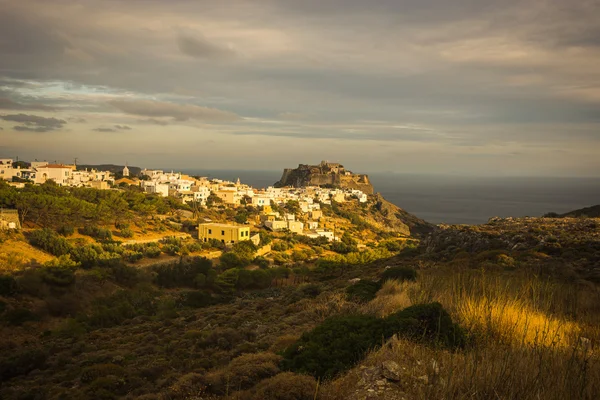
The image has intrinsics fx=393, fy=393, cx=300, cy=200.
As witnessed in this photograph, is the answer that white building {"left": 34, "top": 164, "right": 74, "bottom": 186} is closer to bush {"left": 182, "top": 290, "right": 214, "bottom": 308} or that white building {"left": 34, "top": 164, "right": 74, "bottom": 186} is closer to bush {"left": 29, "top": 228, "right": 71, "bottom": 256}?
bush {"left": 29, "top": 228, "right": 71, "bottom": 256}

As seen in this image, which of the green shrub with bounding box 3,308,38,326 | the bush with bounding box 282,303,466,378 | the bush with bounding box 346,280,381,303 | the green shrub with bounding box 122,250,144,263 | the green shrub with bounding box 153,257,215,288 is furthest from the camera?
the green shrub with bounding box 122,250,144,263

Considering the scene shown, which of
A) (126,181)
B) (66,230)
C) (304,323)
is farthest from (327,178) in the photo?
(304,323)

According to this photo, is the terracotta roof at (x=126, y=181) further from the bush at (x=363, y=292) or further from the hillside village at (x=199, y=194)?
the bush at (x=363, y=292)

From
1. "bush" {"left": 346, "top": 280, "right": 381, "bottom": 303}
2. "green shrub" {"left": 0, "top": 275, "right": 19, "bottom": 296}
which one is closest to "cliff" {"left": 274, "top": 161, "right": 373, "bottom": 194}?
"green shrub" {"left": 0, "top": 275, "right": 19, "bottom": 296}

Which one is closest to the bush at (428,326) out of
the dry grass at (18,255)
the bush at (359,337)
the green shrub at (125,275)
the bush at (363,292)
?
the bush at (359,337)

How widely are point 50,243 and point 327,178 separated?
7985cm

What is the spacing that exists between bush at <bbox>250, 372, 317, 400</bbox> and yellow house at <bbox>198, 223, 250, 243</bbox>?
30.5 meters

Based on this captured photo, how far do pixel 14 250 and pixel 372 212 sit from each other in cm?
5663

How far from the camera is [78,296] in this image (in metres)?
17.6

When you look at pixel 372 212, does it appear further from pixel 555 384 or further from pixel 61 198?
pixel 555 384

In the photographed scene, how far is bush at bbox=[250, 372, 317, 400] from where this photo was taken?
11.0ft

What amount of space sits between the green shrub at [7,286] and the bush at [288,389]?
17.1m

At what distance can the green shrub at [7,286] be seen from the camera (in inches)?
632

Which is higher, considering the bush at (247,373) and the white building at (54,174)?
the white building at (54,174)
